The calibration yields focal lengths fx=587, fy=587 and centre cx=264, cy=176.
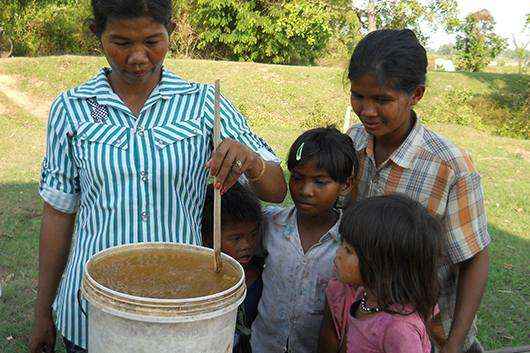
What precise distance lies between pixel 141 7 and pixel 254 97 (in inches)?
448

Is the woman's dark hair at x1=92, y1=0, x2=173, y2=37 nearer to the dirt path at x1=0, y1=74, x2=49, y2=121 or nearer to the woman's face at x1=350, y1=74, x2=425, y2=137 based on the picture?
the woman's face at x1=350, y1=74, x2=425, y2=137

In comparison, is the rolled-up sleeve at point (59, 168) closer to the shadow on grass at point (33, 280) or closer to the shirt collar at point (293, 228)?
the shirt collar at point (293, 228)

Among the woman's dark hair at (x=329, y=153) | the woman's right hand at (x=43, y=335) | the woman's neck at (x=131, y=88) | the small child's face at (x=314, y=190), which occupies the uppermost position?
the woman's neck at (x=131, y=88)

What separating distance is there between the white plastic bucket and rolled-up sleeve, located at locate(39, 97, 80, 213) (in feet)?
1.27

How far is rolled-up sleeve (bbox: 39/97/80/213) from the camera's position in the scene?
1672mm

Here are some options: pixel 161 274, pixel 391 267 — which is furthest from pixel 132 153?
pixel 391 267

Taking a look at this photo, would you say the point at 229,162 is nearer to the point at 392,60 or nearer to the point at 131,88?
the point at 131,88

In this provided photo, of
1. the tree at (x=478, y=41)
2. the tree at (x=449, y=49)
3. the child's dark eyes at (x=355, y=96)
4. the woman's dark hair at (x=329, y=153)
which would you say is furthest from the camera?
the tree at (x=449, y=49)

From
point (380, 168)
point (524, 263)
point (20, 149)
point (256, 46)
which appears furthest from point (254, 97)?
point (380, 168)

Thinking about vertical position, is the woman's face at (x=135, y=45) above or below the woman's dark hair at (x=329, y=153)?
above

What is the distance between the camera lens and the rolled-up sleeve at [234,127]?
170cm

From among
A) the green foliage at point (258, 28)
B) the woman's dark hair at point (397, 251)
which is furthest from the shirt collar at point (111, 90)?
the green foliage at point (258, 28)

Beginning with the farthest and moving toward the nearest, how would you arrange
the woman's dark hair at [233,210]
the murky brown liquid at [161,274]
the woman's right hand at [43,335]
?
the woman's dark hair at [233,210] < the woman's right hand at [43,335] < the murky brown liquid at [161,274]

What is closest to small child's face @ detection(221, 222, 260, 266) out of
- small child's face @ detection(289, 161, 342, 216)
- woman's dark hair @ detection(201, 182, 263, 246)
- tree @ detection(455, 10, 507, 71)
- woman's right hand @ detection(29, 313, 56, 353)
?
woman's dark hair @ detection(201, 182, 263, 246)
